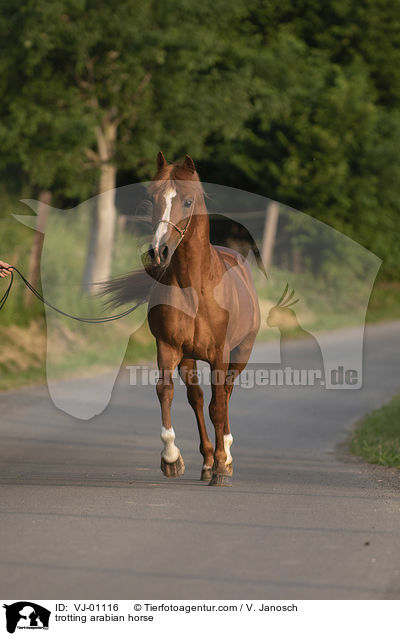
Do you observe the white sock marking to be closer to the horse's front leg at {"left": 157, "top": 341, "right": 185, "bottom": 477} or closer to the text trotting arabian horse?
the text trotting arabian horse

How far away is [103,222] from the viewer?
869 inches

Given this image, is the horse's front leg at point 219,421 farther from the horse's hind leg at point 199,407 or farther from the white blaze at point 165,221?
the white blaze at point 165,221

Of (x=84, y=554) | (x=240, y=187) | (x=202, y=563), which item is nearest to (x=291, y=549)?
(x=202, y=563)

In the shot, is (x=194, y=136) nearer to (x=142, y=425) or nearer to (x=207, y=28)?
(x=207, y=28)

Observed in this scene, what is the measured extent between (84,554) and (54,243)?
16.7 metres

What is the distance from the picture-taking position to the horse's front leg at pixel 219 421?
847cm

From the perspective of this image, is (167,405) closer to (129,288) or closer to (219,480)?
(219,480)

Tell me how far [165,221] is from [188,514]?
2.03 m

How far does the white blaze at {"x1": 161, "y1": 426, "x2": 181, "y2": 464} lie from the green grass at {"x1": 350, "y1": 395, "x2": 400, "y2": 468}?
95.6 inches

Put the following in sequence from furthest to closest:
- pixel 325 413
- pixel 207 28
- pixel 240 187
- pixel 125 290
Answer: pixel 240 187, pixel 207 28, pixel 325 413, pixel 125 290

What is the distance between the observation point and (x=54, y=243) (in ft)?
73.6
